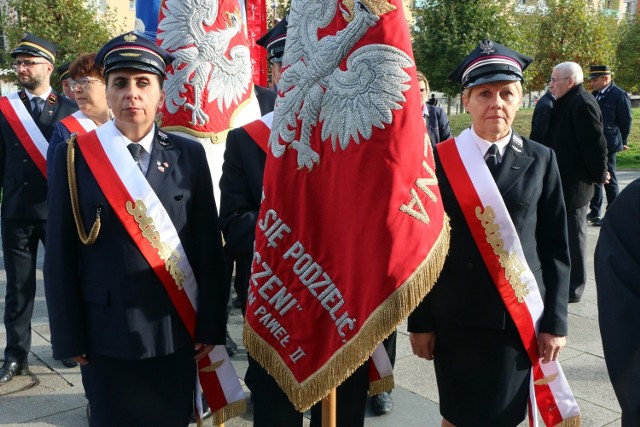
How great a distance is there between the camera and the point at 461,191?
2.63 m

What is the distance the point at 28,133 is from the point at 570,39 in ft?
89.0

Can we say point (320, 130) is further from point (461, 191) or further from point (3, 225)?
point (3, 225)

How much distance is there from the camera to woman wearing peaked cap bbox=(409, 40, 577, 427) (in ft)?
8.57

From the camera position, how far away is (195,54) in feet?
12.7

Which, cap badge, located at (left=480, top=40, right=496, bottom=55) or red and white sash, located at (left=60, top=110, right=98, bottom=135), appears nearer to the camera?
cap badge, located at (left=480, top=40, right=496, bottom=55)

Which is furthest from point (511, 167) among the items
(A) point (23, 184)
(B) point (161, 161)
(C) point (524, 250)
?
(A) point (23, 184)

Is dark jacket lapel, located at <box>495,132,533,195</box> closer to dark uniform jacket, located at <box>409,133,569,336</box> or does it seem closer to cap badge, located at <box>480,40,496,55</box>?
dark uniform jacket, located at <box>409,133,569,336</box>

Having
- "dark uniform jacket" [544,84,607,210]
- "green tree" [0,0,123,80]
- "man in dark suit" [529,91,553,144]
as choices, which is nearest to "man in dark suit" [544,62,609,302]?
"dark uniform jacket" [544,84,607,210]

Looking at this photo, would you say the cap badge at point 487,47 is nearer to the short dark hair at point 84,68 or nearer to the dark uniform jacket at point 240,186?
the dark uniform jacket at point 240,186

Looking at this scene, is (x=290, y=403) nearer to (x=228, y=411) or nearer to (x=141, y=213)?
(x=228, y=411)

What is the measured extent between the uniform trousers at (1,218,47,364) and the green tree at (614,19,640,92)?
96.9 ft

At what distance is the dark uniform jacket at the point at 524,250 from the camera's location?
8.64 ft

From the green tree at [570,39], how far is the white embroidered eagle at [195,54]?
2500 centimetres

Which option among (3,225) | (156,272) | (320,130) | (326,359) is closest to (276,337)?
(326,359)
